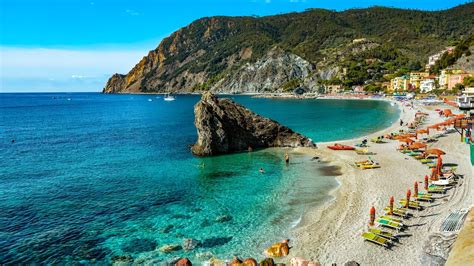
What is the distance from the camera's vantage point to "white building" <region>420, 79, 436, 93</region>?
142 m

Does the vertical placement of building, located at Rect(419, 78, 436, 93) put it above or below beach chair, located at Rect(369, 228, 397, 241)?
above

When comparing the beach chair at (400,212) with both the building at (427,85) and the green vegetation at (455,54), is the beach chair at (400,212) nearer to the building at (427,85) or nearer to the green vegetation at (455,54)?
the building at (427,85)

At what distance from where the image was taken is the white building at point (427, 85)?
142m

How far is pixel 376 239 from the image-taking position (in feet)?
61.7

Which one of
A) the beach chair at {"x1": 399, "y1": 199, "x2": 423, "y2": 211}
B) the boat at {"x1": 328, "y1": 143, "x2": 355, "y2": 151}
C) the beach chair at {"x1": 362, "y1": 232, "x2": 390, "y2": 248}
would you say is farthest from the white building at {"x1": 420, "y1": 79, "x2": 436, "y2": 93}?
the beach chair at {"x1": 362, "y1": 232, "x2": 390, "y2": 248}

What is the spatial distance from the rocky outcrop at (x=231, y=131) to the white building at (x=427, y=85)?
118 m

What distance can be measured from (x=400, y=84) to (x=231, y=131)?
14188 cm

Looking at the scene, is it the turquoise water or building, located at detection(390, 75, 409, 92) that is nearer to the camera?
the turquoise water

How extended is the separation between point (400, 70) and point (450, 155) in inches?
6600

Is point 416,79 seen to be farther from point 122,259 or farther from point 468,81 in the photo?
point 122,259

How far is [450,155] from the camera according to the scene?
38.2 m

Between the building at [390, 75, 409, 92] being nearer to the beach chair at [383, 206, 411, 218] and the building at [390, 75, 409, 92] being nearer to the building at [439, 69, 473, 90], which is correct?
the building at [439, 69, 473, 90]

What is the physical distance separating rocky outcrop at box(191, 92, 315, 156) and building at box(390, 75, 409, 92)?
435 ft

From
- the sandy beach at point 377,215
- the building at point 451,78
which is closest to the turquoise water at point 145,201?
the sandy beach at point 377,215
